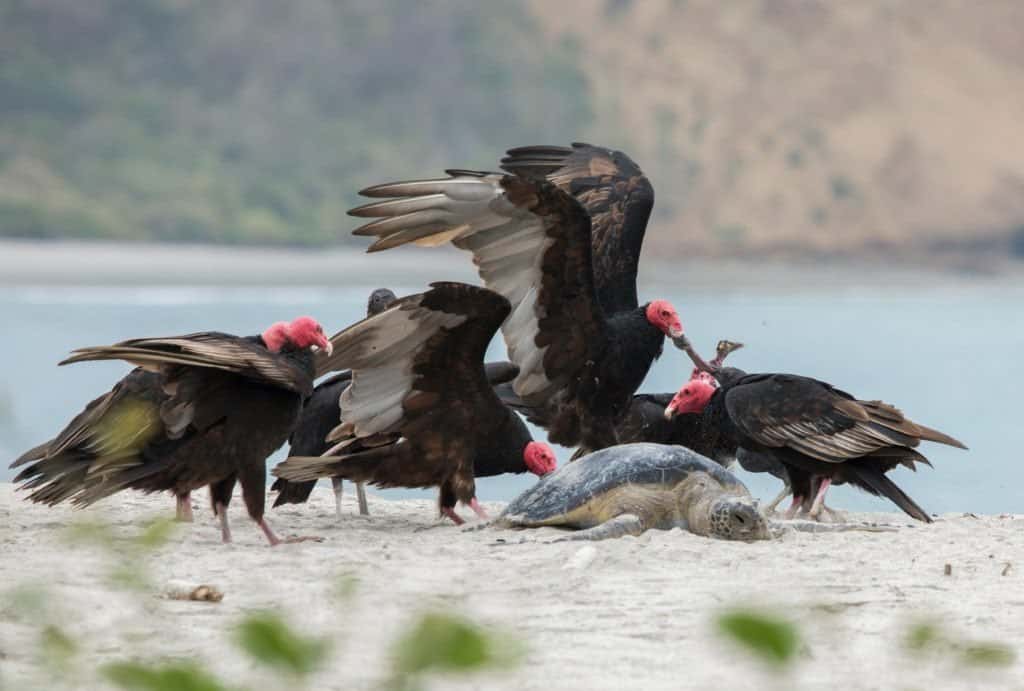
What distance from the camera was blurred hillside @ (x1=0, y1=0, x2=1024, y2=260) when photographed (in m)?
51.8

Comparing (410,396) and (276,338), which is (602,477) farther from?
(276,338)

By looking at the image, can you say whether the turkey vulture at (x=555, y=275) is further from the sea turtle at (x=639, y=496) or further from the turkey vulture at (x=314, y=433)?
the sea turtle at (x=639, y=496)

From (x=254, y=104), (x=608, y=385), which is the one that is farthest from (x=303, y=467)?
(x=254, y=104)

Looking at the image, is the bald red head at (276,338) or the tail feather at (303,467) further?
the tail feather at (303,467)

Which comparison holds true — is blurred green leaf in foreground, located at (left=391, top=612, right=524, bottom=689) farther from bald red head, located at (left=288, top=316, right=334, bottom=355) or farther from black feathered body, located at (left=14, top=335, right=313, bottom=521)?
bald red head, located at (left=288, top=316, right=334, bottom=355)

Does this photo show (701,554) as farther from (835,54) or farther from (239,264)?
(835,54)

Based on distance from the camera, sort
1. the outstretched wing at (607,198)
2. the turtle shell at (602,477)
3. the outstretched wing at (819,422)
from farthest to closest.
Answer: the outstretched wing at (607,198) → the outstretched wing at (819,422) → the turtle shell at (602,477)

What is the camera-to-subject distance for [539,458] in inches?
247

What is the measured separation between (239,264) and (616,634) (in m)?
41.4

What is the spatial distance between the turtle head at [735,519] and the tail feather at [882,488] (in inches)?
39.1

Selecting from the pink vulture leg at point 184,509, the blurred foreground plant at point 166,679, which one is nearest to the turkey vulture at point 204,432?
the pink vulture leg at point 184,509

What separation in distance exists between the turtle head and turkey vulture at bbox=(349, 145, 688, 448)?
4.25 ft

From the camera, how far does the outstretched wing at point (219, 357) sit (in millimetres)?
4629

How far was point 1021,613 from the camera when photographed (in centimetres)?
425
